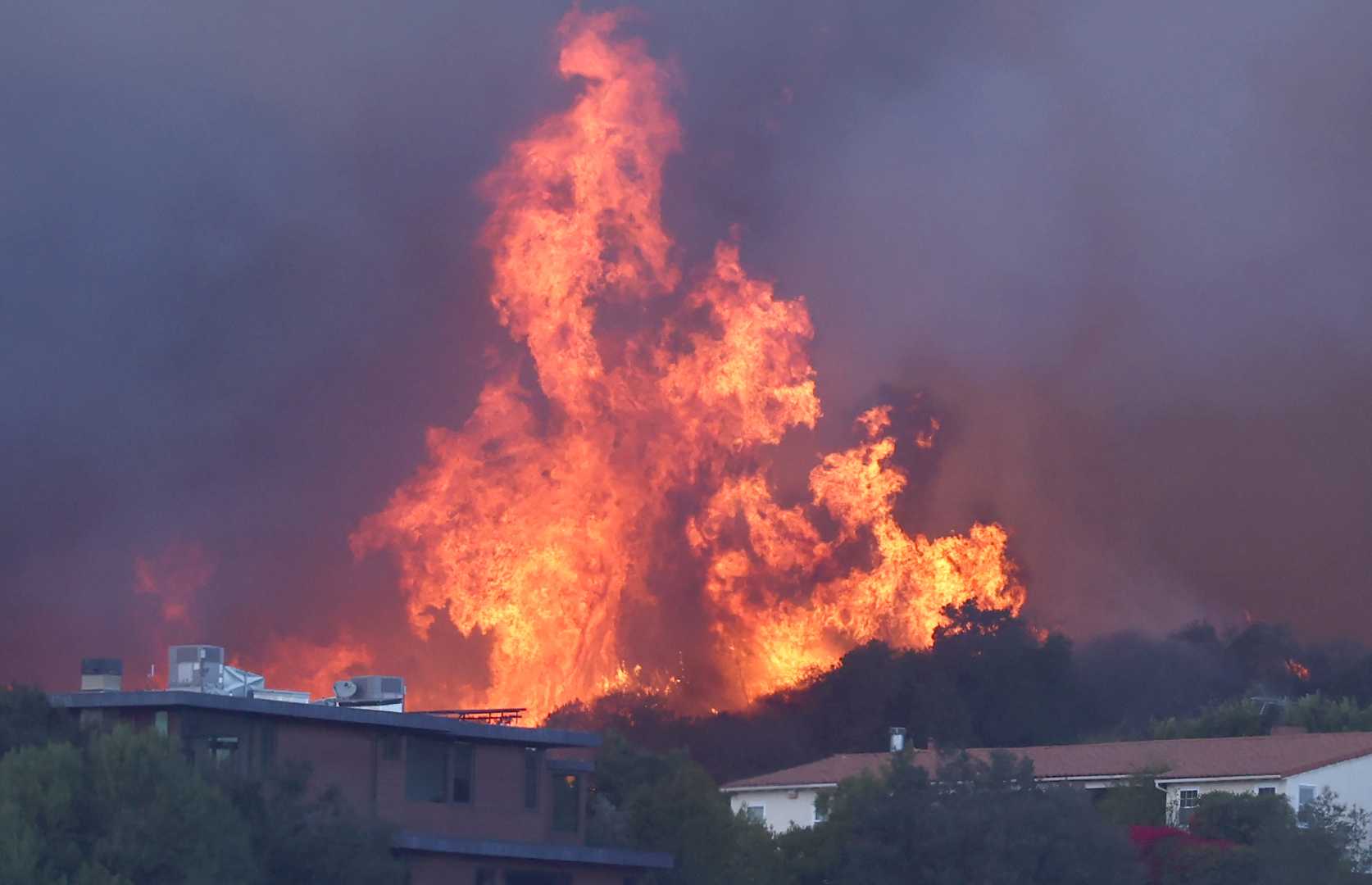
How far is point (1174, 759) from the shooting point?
2388 inches

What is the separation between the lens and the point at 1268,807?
54531mm

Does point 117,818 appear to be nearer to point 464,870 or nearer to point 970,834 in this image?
point 464,870

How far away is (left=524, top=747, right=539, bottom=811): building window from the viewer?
44.8 metres

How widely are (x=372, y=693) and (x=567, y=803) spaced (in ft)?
17.1

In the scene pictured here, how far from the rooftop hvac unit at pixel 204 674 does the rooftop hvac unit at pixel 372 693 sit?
211cm

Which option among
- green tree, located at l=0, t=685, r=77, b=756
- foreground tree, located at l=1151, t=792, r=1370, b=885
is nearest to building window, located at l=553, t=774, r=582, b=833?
green tree, located at l=0, t=685, r=77, b=756

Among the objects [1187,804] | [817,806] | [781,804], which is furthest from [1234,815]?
[781,804]

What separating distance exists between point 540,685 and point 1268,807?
86.7 ft

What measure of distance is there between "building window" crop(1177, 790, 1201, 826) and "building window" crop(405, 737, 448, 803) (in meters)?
23.0

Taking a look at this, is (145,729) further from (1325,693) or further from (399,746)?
(1325,693)

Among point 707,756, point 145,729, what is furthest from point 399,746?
point 707,756

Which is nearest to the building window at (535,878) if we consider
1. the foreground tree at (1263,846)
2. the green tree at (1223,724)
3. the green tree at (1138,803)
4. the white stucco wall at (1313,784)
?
the foreground tree at (1263,846)

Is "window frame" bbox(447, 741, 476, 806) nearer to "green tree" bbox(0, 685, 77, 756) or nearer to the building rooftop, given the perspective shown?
"green tree" bbox(0, 685, 77, 756)

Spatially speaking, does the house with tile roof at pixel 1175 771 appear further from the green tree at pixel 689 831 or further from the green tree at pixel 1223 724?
the green tree at pixel 1223 724
